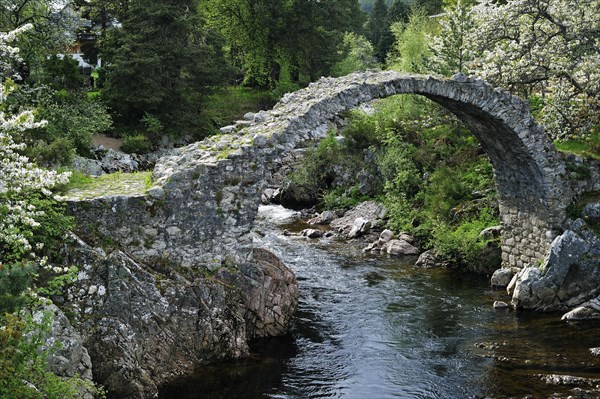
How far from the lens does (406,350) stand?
13930 millimetres

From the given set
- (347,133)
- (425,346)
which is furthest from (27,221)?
(347,133)

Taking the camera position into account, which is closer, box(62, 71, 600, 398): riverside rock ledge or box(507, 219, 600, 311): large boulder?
box(62, 71, 600, 398): riverside rock ledge

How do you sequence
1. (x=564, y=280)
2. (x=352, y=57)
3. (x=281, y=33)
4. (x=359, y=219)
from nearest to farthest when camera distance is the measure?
(x=564, y=280) → (x=359, y=219) → (x=281, y=33) → (x=352, y=57)

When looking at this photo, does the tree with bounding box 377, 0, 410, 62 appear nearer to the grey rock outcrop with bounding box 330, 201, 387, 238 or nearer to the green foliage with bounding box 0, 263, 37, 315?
the grey rock outcrop with bounding box 330, 201, 387, 238

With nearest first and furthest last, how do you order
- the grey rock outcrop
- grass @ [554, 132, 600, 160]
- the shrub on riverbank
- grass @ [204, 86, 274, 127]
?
1. grass @ [554, 132, 600, 160]
2. the shrub on riverbank
3. the grey rock outcrop
4. grass @ [204, 86, 274, 127]

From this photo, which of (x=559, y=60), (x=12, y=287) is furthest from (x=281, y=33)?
(x=12, y=287)

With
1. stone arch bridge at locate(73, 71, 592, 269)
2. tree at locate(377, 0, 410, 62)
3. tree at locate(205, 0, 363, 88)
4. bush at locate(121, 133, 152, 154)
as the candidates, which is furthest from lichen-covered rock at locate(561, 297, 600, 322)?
tree at locate(377, 0, 410, 62)

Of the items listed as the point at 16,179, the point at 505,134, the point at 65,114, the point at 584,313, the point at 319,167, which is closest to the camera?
the point at 16,179

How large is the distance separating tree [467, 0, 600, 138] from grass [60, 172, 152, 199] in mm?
11771

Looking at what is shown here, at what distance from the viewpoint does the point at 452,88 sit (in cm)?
1600

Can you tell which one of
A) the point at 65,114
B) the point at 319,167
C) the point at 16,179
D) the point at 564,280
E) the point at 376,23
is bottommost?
the point at 564,280

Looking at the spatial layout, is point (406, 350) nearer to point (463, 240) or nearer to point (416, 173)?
point (463, 240)

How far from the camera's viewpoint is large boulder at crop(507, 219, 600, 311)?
53.9ft

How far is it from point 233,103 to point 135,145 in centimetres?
1421
